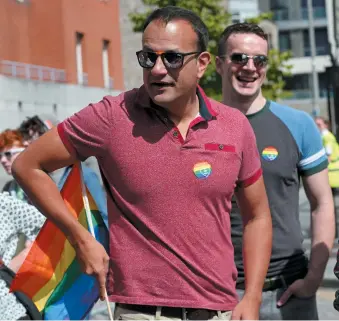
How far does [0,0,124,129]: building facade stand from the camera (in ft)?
33.3

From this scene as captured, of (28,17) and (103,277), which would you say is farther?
(28,17)

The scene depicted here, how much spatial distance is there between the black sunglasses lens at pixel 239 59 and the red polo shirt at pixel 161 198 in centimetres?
132

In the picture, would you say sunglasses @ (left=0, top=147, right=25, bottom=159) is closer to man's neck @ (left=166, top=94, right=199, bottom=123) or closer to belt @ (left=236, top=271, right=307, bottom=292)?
belt @ (left=236, top=271, right=307, bottom=292)

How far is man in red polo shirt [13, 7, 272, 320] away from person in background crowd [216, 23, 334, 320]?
1074 millimetres

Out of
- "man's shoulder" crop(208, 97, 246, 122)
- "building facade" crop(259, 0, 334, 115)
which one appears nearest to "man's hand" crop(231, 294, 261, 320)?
"man's shoulder" crop(208, 97, 246, 122)

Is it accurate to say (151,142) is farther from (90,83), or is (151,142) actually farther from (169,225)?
(90,83)

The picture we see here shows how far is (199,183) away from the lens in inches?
137

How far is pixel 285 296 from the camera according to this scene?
4.73m

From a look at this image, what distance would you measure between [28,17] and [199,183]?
6844mm

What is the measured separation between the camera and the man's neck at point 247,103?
15.8 ft

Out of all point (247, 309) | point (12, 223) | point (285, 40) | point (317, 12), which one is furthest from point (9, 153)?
point (285, 40)

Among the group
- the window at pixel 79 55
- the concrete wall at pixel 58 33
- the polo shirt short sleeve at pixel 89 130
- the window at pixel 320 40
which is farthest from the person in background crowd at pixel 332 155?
the window at pixel 320 40

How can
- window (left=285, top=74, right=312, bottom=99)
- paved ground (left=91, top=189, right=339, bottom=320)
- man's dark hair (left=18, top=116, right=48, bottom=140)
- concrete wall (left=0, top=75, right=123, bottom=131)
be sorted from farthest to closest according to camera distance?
window (left=285, top=74, right=312, bottom=99)
concrete wall (left=0, top=75, right=123, bottom=131)
paved ground (left=91, top=189, right=339, bottom=320)
man's dark hair (left=18, top=116, right=48, bottom=140)

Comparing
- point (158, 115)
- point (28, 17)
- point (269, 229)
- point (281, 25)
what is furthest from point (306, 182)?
point (281, 25)
